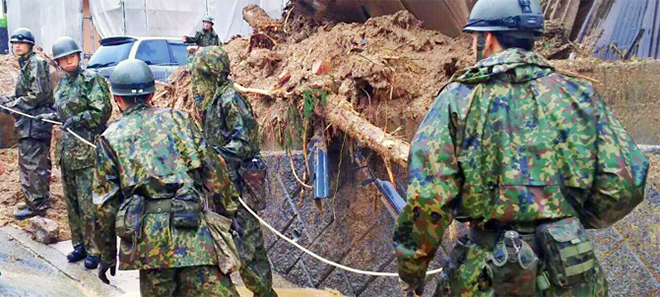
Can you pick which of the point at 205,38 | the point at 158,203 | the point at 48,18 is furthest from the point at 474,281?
the point at 48,18

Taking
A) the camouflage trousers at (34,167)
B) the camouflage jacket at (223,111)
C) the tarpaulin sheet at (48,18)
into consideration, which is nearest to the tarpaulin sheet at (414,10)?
the camouflage jacket at (223,111)

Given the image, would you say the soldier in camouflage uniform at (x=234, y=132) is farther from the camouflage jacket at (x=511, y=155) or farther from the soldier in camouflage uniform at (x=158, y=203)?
the camouflage jacket at (x=511, y=155)

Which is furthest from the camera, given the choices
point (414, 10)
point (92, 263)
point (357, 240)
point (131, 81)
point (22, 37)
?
point (22, 37)

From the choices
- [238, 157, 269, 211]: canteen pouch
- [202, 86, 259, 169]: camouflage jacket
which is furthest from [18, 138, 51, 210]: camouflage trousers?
[238, 157, 269, 211]: canteen pouch

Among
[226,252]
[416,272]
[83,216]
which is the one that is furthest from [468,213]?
[83,216]

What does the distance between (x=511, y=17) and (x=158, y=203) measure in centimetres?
231

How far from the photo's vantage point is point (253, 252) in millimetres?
5637

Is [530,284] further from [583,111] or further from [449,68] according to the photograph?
[449,68]

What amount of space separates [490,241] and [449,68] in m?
2.90

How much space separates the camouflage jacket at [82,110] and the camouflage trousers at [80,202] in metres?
0.10

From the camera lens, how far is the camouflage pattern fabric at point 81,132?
6.80 metres

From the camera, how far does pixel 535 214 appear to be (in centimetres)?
272

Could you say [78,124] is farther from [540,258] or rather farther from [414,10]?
[540,258]

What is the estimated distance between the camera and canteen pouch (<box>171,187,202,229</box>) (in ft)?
13.5
